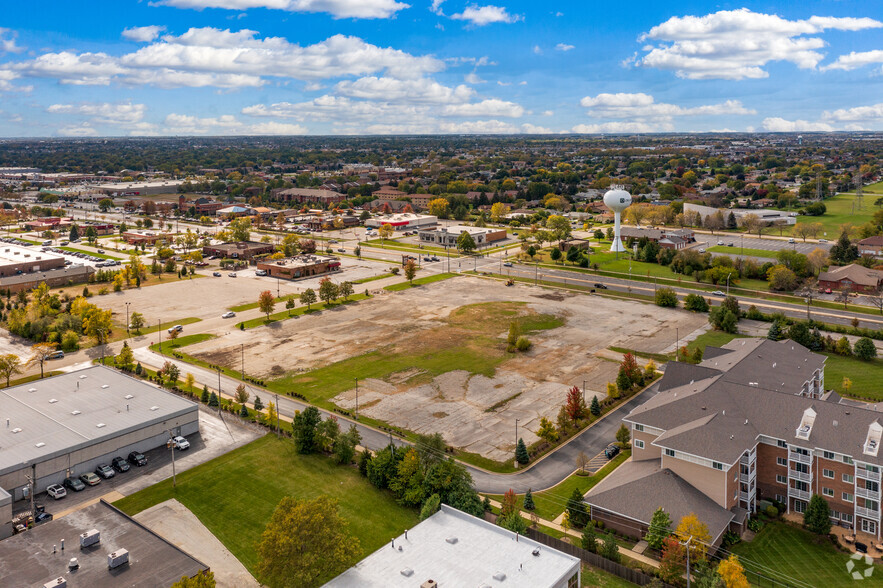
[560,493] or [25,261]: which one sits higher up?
[25,261]

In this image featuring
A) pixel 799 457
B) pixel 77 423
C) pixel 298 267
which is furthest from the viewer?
pixel 298 267

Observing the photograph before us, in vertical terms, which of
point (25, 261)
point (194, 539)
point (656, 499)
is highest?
point (25, 261)

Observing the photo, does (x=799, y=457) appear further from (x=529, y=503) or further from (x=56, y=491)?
(x=56, y=491)

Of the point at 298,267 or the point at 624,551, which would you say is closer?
the point at 624,551

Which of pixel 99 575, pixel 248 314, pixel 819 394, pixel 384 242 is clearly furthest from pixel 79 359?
pixel 384 242

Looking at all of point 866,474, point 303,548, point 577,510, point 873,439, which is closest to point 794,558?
point 866,474

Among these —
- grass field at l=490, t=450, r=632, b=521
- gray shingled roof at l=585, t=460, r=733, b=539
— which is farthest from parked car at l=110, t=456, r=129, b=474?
gray shingled roof at l=585, t=460, r=733, b=539

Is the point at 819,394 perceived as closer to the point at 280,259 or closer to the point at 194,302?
the point at 194,302

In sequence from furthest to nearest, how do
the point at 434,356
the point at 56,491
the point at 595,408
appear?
the point at 434,356, the point at 595,408, the point at 56,491
